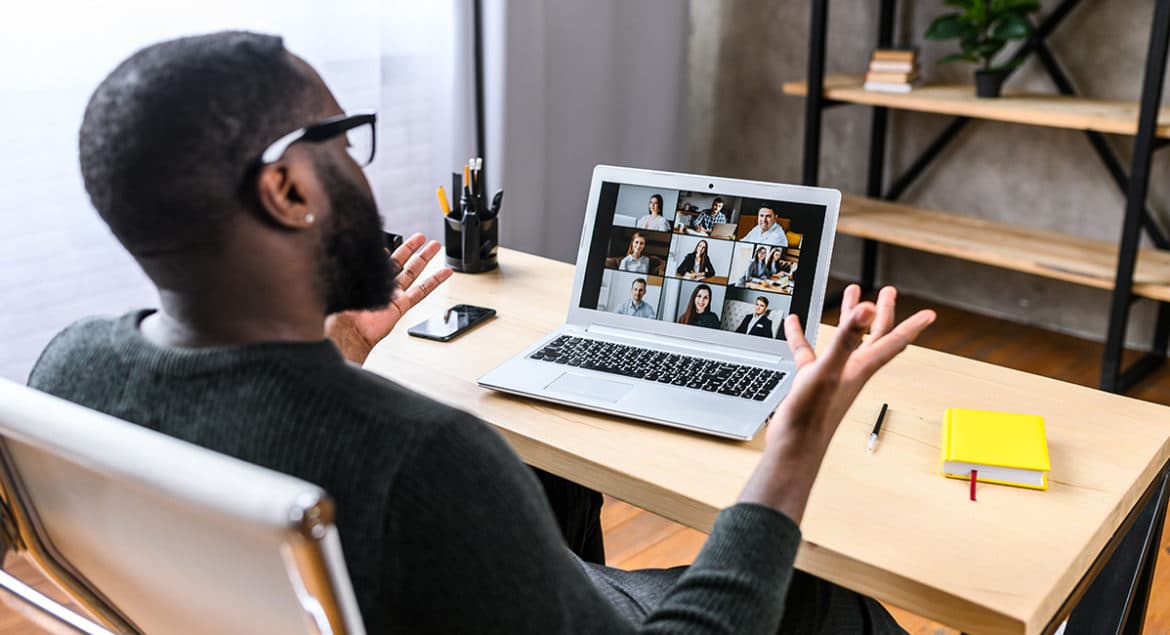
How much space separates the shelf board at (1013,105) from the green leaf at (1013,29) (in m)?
0.17

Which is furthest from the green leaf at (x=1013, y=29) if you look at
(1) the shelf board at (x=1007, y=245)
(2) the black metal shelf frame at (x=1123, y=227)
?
(1) the shelf board at (x=1007, y=245)

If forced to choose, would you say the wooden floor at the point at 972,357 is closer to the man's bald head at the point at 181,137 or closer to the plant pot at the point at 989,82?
the plant pot at the point at 989,82

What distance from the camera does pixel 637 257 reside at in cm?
145

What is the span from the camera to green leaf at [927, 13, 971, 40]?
296 centimetres

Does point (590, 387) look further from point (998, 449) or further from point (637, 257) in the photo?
point (998, 449)

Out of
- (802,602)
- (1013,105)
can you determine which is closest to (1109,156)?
(1013,105)

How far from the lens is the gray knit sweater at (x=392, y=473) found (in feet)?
2.35

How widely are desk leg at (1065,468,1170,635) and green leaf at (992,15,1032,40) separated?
1837 mm

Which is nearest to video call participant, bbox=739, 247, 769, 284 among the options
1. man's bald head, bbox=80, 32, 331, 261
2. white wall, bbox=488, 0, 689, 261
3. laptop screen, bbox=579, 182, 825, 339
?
laptop screen, bbox=579, 182, 825, 339

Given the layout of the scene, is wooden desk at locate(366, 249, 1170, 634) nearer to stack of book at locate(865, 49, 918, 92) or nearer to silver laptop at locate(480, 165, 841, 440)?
silver laptop at locate(480, 165, 841, 440)

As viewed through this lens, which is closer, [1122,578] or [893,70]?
[1122,578]

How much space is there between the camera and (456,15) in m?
2.90

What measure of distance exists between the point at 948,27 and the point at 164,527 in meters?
2.77

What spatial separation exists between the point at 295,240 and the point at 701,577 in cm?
41
